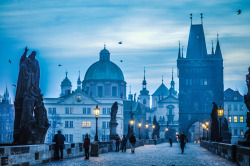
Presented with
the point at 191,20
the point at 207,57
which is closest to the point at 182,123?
the point at 207,57

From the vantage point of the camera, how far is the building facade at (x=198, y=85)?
108750 mm

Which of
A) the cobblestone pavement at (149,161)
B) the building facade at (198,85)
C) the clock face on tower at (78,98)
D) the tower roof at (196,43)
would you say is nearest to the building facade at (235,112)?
the building facade at (198,85)

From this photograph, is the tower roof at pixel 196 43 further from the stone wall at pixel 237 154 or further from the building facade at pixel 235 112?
the stone wall at pixel 237 154

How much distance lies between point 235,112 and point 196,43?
82.3ft

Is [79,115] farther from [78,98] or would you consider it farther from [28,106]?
[28,106]

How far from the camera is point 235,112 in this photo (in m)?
128

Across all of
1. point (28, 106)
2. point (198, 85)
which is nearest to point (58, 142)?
point (28, 106)

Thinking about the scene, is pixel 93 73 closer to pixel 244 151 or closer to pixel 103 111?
pixel 103 111

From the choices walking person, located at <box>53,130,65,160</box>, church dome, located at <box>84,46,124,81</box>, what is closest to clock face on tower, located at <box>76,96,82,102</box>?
church dome, located at <box>84,46,124,81</box>

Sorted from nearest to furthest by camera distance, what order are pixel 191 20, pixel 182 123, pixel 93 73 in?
1. pixel 182 123
2. pixel 191 20
3. pixel 93 73

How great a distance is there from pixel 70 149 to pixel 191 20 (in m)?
97.4

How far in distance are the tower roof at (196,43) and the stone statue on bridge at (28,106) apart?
95.8 m

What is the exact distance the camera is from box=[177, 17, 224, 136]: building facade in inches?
4281

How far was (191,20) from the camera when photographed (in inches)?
4646
